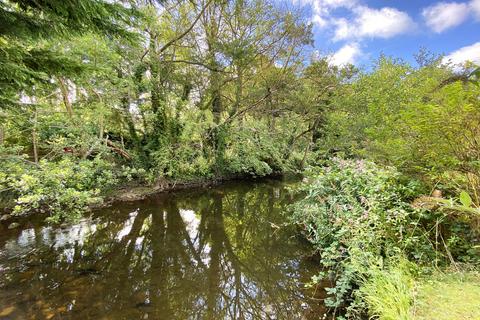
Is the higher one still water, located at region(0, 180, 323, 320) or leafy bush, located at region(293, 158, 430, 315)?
leafy bush, located at region(293, 158, 430, 315)

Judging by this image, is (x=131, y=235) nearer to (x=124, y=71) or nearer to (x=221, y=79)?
(x=124, y=71)

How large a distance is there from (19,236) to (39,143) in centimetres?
326

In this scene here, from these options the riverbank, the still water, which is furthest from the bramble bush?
the riverbank

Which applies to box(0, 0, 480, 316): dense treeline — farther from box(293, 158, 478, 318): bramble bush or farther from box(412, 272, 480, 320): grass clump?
box(412, 272, 480, 320): grass clump

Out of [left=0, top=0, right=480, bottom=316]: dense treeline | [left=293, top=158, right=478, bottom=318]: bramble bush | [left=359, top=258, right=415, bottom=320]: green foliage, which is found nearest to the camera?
[left=359, top=258, right=415, bottom=320]: green foliage

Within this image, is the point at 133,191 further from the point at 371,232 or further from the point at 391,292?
the point at 391,292

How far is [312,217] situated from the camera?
15.5ft

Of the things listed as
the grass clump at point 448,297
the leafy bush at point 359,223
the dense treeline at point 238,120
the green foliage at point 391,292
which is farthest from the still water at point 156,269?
the grass clump at point 448,297

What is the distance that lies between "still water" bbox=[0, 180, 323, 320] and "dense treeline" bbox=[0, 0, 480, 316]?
2.37 ft

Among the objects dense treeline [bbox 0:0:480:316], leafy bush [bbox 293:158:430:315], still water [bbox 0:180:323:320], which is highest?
dense treeline [bbox 0:0:480:316]

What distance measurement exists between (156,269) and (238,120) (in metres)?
9.17

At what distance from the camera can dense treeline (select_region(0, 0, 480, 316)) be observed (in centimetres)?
292

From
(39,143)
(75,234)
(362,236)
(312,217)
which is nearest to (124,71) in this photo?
(39,143)

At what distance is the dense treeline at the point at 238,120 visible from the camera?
2.92 meters
